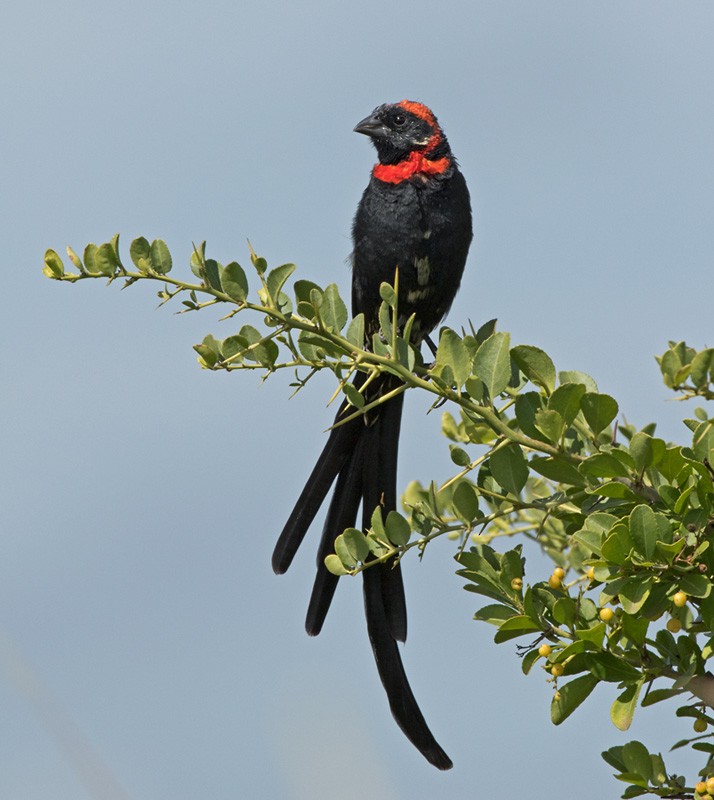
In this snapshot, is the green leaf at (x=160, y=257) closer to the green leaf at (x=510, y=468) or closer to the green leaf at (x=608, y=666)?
the green leaf at (x=510, y=468)

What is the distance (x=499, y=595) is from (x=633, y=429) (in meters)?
0.53

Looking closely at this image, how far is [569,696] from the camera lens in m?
1.37

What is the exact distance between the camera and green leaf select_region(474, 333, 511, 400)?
4.72ft

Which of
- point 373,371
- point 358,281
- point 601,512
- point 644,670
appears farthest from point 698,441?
point 358,281

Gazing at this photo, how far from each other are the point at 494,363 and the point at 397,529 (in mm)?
281

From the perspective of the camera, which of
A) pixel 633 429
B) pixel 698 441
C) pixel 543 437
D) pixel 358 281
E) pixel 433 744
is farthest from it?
pixel 358 281

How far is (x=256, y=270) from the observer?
4.89 feet

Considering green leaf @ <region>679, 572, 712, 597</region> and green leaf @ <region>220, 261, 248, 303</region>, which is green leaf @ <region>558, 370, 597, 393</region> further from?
green leaf @ <region>220, 261, 248, 303</region>

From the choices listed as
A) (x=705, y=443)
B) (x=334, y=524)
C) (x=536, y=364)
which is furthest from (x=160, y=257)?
(x=334, y=524)

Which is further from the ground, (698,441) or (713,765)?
(698,441)

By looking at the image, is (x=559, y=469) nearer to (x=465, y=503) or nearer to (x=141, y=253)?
(x=465, y=503)

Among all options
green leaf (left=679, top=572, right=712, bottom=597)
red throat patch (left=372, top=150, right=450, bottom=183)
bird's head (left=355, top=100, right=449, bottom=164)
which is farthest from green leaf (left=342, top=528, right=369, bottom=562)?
bird's head (left=355, top=100, right=449, bottom=164)

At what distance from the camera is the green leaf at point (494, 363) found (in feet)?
4.72

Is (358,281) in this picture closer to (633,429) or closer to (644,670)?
(633,429)
